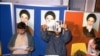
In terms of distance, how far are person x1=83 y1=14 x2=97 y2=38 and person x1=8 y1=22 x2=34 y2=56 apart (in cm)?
51

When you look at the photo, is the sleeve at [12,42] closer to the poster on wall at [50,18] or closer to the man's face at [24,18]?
the man's face at [24,18]

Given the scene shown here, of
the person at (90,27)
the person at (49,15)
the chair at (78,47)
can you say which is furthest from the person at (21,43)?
the person at (90,27)

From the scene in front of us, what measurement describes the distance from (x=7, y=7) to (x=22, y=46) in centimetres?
38

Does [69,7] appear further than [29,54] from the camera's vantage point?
Yes

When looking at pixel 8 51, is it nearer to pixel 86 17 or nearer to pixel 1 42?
pixel 1 42

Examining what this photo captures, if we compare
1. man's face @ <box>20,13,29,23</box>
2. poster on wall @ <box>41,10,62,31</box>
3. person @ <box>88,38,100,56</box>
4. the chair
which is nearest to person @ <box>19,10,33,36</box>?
man's face @ <box>20,13,29,23</box>

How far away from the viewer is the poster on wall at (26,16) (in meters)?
1.83

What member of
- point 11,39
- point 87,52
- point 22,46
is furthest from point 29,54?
point 87,52

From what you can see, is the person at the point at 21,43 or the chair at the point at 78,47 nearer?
the person at the point at 21,43

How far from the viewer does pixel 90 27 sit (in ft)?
6.07

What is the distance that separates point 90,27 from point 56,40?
346 millimetres

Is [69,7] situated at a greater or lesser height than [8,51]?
greater

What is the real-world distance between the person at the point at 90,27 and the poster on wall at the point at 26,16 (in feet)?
1.64

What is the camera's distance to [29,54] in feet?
5.89
